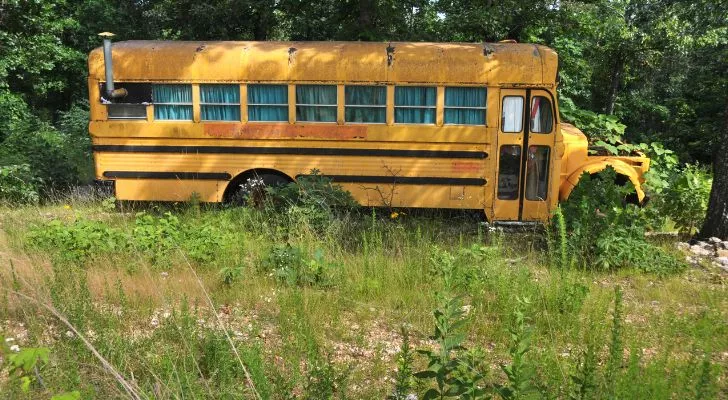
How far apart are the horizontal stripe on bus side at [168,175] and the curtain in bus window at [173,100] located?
2.64 feet

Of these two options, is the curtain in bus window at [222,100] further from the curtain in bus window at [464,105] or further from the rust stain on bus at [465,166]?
the rust stain on bus at [465,166]

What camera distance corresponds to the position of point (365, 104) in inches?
322

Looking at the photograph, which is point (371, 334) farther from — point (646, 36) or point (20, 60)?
point (646, 36)

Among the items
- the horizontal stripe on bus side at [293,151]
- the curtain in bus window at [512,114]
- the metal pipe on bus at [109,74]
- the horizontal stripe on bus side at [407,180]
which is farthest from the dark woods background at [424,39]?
the horizontal stripe on bus side at [407,180]

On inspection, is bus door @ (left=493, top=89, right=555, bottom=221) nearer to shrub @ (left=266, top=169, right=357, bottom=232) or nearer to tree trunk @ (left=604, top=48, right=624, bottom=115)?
shrub @ (left=266, top=169, right=357, bottom=232)

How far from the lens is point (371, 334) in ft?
14.7

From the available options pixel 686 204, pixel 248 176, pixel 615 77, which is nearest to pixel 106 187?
pixel 248 176

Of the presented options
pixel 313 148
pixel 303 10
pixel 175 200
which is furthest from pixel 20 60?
pixel 313 148

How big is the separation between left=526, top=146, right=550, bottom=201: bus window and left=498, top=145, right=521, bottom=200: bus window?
15 cm

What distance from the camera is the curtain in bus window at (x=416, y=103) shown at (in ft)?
26.6

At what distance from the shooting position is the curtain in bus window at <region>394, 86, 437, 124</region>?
811 centimetres

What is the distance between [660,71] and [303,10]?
15.8 metres

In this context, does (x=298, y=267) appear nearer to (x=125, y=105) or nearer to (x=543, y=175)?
(x=543, y=175)

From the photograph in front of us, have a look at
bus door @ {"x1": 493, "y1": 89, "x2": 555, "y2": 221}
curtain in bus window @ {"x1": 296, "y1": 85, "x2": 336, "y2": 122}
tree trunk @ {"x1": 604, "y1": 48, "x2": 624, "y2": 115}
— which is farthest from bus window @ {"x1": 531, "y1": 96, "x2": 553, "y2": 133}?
tree trunk @ {"x1": 604, "y1": 48, "x2": 624, "y2": 115}
